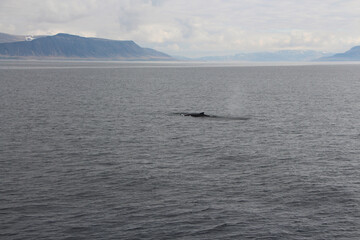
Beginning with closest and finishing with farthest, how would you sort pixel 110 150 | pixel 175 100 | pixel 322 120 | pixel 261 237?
pixel 261 237, pixel 110 150, pixel 322 120, pixel 175 100

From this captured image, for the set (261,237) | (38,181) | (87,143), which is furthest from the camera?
(87,143)

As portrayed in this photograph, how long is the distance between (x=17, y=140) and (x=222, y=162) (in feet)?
102

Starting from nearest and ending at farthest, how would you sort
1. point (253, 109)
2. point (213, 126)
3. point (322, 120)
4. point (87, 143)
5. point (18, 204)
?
point (18, 204) → point (87, 143) → point (213, 126) → point (322, 120) → point (253, 109)

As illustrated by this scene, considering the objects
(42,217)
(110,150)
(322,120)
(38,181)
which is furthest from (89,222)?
(322,120)

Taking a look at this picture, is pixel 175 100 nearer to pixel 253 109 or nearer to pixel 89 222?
pixel 253 109

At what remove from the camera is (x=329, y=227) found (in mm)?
31484

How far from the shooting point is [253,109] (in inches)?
3880

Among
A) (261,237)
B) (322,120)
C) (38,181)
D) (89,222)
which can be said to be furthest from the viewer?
(322,120)


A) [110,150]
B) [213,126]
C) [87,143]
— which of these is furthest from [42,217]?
[213,126]

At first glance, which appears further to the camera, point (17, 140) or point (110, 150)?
point (17, 140)

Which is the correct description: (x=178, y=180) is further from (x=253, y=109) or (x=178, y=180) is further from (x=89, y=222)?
(x=253, y=109)

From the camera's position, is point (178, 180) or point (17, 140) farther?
point (17, 140)

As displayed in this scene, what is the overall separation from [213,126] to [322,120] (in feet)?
77.5

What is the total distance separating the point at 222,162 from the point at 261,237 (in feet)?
64.7
